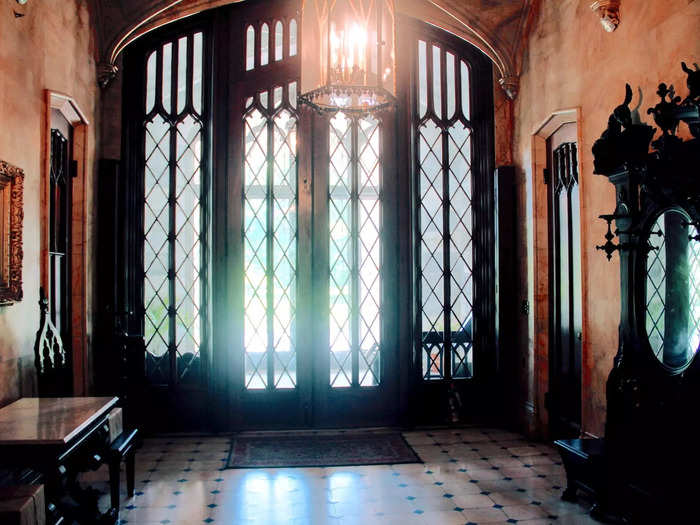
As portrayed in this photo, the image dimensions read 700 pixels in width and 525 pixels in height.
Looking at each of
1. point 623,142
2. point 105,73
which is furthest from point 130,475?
point 623,142

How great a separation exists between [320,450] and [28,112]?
3.61 m

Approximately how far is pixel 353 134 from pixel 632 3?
2.95 meters

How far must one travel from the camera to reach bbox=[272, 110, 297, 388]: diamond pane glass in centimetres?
609

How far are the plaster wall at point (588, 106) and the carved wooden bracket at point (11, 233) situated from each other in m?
4.18

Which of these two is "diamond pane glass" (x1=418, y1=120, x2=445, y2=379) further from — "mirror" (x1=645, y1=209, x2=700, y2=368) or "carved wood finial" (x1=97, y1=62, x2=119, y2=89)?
"carved wood finial" (x1=97, y1=62, x2=119, y2=89)

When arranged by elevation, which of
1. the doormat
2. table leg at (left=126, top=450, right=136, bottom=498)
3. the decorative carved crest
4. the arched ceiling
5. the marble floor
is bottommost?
the doormat

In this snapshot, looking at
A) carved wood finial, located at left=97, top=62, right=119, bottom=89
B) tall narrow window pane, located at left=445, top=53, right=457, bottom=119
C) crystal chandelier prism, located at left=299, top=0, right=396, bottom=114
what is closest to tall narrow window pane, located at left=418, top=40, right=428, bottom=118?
tall narrow window pane, located at left=445, top=53, right=457, bottom=119

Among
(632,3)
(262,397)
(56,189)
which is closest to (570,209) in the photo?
(632,3)

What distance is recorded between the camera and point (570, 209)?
520 cm

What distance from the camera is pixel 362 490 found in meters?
4.26

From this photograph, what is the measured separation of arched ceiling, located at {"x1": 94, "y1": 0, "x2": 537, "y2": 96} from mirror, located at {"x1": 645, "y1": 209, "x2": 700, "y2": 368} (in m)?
3.13

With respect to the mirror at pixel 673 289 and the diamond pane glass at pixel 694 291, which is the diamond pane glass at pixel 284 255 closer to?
the mirror at pixel 673 289

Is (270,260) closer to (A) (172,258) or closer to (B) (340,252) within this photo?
(B) (340,252)

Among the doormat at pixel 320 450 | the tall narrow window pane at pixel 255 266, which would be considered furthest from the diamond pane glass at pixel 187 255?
the doormat at pixel 320 450
